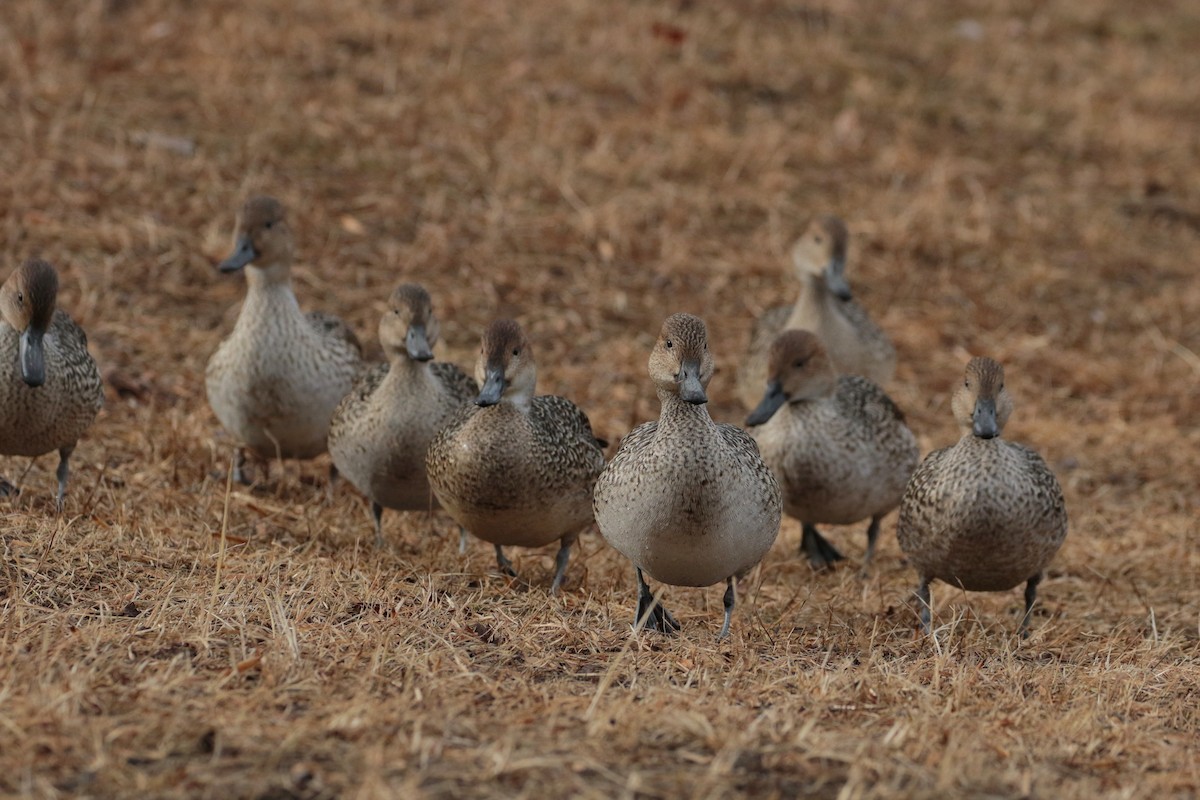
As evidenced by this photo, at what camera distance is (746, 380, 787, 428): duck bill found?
282 inches

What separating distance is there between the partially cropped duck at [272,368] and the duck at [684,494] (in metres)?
2.05

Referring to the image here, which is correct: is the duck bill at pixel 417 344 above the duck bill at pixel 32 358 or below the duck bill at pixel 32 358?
above

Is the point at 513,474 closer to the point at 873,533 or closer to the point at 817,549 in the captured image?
the point at 817,549

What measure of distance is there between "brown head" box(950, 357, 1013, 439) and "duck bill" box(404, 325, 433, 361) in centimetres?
215

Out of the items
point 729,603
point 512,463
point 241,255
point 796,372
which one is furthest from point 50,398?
point 796,372

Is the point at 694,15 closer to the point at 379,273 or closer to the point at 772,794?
the point at 379,273

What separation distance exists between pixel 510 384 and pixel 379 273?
3413mm

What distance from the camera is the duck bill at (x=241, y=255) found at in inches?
292

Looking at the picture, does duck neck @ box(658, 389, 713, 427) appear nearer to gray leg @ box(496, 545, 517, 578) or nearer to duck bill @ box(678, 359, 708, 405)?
duck bill @ box(678, 359, 708, 405)

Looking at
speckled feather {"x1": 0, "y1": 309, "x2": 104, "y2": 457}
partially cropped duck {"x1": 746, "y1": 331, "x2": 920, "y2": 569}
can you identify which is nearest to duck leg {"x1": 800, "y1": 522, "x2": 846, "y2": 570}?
partially cropped duck {"x1": 746, "y1": 331, "x2": 920, "y2": 569}

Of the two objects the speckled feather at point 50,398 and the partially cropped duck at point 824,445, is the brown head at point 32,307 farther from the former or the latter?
the partially cropped duck at point 824,445

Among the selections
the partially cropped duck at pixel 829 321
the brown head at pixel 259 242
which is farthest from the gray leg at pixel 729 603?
the brown head at pixel 259 242

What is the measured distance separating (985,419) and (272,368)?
308 centimetres

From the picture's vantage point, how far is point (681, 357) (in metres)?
5.43
